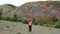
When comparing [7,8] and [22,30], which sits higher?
[7,8]

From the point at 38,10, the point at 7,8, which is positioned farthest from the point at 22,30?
the point at 7,8

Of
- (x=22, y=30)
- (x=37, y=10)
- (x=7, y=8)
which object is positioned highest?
(x=7, y=8)

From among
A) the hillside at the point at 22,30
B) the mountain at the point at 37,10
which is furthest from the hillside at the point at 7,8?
the hillside at the point at 22,30

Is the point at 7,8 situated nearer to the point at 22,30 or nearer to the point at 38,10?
the point at 38,10

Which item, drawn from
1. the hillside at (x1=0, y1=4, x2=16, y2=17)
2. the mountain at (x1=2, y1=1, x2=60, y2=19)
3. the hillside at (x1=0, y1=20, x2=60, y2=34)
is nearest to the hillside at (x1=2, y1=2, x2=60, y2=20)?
the mountain at (x1=2, y1=1, x2=60, y2=19)

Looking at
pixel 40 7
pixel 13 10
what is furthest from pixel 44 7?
pixel 13 10

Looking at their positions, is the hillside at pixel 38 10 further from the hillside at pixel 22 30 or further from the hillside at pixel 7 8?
the hillside at pixel 22 30

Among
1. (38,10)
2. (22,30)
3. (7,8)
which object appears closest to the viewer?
(22,30)

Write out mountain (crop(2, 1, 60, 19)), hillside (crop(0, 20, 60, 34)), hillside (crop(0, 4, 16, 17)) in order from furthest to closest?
hillside (crop(0, 4, 16, 17)) → mountain (crop(2, 1, 60, 19)) → hillside (crop(0, 20, 60, 34))

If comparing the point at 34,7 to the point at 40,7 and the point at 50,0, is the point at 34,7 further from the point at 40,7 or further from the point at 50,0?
the point at 50,0

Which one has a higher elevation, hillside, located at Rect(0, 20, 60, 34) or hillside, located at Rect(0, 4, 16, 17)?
hillside, located at Rect(0, 4, 16, 17)

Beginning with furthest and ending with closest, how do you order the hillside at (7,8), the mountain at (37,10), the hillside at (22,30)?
the hillside at (7,8) → the mountain at (37,10) → the hillside at (22,30)

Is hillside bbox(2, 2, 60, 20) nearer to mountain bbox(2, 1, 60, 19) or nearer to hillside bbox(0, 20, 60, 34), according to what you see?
mountain bbox(2, 1, 60, 19)

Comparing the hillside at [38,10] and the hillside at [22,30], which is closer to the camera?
the hillside at [22,30]
